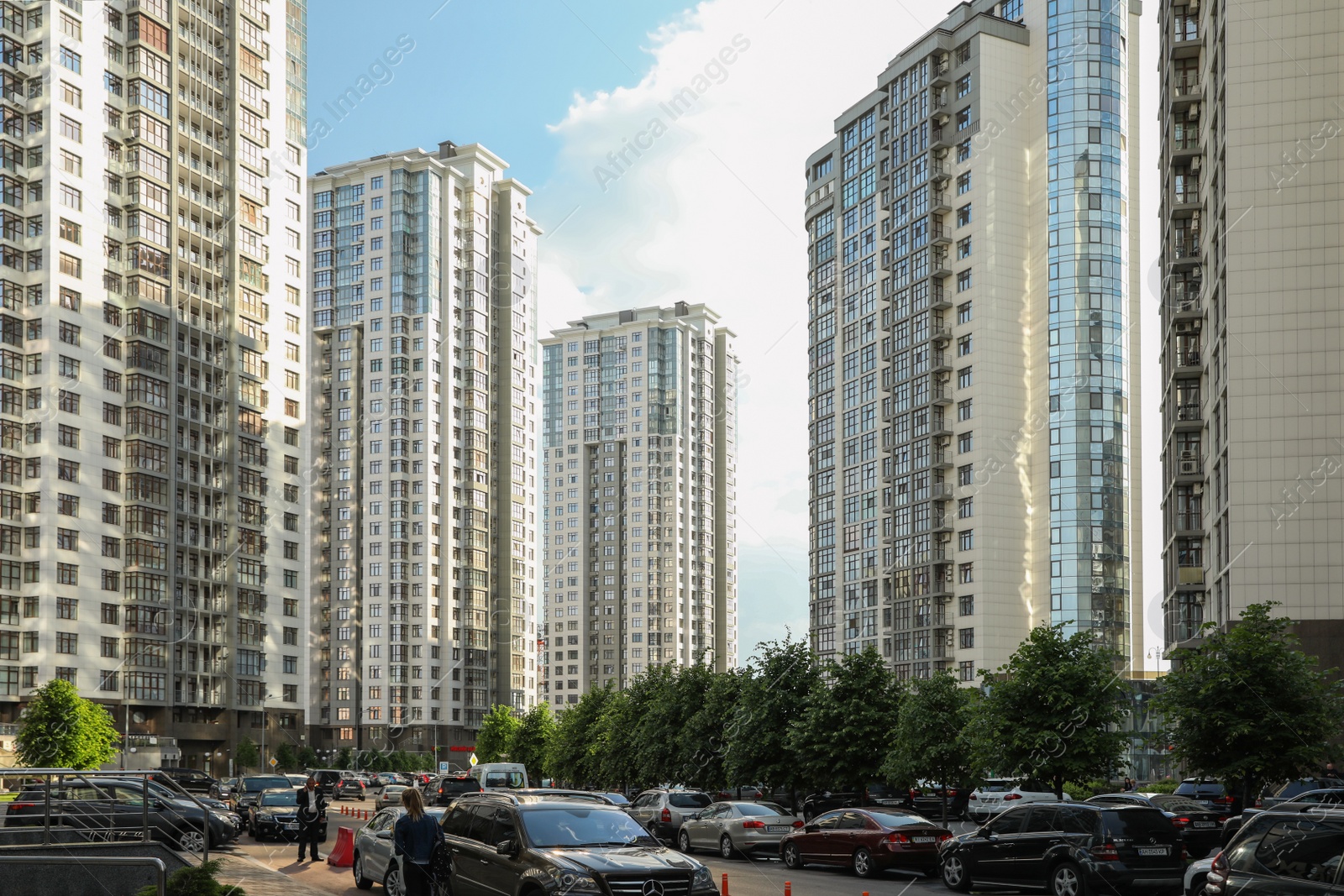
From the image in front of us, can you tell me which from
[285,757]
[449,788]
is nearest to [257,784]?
[449,788]

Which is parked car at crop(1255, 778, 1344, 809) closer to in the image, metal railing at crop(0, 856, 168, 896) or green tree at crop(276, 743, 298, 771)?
metal railing at crop(0, 856, 168, 896)

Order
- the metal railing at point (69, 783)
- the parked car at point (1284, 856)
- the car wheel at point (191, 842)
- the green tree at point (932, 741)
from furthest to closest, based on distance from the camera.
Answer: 1. the green tree at point (932, 741)
2. the car wheel at point (191, 842)
3. the metal railing at point (69, 783)
4. the parked car at point (1284, 856)

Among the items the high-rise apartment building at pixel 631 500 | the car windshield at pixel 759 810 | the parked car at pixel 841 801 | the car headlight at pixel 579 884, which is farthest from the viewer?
the high-rise apartment building at pixel 631 500

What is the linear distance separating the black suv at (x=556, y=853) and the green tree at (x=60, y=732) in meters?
62.8

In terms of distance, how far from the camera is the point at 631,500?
7288 inches

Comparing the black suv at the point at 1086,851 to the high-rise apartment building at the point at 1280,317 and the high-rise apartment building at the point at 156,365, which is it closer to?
the high-rise apartment building at the point at 1280,317

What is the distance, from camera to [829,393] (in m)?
120

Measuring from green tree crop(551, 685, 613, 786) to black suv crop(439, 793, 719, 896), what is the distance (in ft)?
176

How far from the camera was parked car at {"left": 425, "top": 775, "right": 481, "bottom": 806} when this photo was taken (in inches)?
1690

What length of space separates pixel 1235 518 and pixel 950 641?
147ft

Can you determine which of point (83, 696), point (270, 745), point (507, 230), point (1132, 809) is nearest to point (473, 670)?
point (270, 745)

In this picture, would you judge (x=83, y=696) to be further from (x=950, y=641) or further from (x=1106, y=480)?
(x=1106, y=480)

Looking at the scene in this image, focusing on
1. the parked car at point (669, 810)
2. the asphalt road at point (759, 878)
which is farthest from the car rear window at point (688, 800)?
the asphalt road at point (759, 878)

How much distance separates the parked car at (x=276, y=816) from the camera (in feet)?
122
